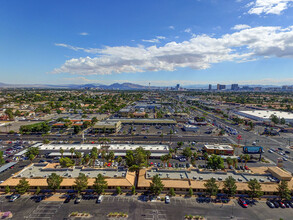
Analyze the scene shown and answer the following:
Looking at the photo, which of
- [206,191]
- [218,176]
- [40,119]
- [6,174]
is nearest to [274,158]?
[218,176]

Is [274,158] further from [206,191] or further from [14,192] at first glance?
[14,192]

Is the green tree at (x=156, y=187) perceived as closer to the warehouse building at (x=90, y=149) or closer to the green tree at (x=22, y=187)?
the warehouse building at (x=90, y=149)

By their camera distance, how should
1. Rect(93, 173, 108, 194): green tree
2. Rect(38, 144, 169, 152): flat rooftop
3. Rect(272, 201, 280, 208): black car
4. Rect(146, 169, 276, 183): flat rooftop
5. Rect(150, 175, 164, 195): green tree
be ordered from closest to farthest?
Rect(272, 201, 280, 208): black car → Rect(93, 173, 108, 194): green tree → Rect(150, 175, 164, 195): green tree → Rect(146, 169, 276, 183): flat rooftop → Rect(38, 144, 169, 152): flat rooftop

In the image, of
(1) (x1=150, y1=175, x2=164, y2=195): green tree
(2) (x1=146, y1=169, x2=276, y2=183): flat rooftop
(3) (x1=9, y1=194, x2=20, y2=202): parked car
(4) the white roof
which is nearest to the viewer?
(3) (x1=9, y1=194, x2=20, y2=202): parked car

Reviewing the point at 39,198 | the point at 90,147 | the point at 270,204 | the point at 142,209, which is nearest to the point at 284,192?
the point at 270,204

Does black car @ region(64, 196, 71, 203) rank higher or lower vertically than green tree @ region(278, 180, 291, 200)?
lower

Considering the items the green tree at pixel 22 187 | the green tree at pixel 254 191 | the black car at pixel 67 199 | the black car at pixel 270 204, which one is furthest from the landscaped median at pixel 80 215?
the black car at pixel 270 204

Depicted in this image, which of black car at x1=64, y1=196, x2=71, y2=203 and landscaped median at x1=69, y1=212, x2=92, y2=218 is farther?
black car at x1=64, y1=196, x2=71, y2=203

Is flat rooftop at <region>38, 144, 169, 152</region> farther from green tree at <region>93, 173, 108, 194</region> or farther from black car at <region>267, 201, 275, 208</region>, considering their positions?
black car at <region>267, 201, 275, 208</region>

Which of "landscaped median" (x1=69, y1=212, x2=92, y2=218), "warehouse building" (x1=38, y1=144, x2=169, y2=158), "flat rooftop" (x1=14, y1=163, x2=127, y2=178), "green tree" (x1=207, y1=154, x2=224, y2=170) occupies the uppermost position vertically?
"green tree" (x1=207, y1=154, x2=224, y2=170)

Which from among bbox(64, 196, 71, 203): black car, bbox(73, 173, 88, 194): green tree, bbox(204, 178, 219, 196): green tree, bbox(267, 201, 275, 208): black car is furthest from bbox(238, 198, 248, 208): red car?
bbox(64, 196, 71, 203): black car

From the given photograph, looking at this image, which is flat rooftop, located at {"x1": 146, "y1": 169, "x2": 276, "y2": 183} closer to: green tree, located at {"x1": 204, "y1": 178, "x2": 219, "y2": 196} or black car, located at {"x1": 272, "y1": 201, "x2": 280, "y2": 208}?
green tree, located at {"x1": 204, "y1": 178, "x2": 219, "y2": 196}
